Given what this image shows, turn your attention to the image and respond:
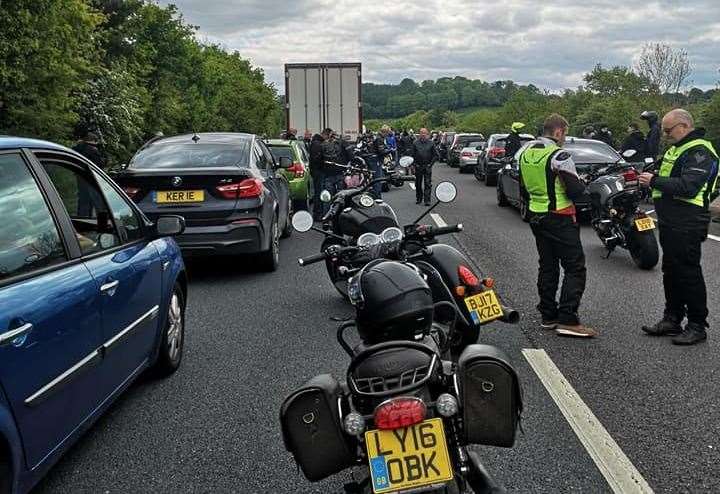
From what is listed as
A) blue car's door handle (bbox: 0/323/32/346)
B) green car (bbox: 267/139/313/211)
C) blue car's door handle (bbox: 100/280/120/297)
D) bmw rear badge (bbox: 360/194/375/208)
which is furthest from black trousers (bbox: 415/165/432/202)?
blue car's door handle (bbox: 0/323/32/346)

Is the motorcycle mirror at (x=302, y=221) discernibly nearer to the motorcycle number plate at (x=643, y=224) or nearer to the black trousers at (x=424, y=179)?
the motorcycle number plate at (x=643, y=224)

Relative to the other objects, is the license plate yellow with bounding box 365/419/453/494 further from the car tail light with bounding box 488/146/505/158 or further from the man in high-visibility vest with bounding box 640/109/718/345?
the car tail light with bounding box 488/146/505/158

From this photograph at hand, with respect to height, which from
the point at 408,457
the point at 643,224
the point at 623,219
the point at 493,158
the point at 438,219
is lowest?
the point at 493,158

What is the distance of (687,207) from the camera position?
19.6 ft

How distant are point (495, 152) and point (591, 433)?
760 inches

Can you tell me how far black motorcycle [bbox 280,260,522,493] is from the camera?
2500 mm

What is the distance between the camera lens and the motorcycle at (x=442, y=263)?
4820 millimetres

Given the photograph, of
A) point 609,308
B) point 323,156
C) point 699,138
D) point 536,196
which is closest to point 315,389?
point 536,196

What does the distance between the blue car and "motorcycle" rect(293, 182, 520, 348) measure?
104cm

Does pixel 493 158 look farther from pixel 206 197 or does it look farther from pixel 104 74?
pixel 206 197

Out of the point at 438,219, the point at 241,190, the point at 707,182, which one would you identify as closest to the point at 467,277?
the point at 707,182

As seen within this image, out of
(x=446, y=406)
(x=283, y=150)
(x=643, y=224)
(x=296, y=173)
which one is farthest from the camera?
(x=283, y=150)

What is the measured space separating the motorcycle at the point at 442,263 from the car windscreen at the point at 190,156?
12.5 feet

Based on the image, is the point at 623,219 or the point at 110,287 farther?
the point at 623,219
